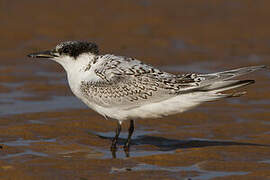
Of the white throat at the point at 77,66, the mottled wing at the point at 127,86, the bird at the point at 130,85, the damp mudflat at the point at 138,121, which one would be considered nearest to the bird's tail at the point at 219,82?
the bird at the point at 130,85

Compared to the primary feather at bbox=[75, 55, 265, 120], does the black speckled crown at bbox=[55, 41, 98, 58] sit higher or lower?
higher

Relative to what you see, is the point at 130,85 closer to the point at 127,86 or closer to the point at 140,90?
the point at 127,86

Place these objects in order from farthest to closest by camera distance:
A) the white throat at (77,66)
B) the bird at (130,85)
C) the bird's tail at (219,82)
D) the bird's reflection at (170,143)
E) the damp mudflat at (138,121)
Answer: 1. the bird's reflection at (170,143)
2. the white throat at (77,66)
3. the bird at (130,85)
4. the bird's tail at (219,82)
5. the damp mudflat at (138,121)

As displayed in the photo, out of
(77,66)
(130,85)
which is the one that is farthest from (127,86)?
(77,66)

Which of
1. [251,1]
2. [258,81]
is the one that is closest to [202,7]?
[251,1]

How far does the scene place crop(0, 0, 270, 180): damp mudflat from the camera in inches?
314

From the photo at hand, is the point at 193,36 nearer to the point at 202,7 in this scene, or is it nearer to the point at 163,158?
the point at 202,7

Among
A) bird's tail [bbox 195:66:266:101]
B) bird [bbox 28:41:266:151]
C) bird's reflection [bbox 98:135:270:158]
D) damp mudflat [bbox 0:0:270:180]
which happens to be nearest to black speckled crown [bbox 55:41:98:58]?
bird [bbox 28:41:266:151]

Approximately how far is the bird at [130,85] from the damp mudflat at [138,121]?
0.62 metres

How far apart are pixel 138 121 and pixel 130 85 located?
200 cm

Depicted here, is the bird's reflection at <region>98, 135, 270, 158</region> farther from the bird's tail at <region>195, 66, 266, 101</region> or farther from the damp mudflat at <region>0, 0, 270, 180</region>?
the bird's tail at <region>195, 66, 266, 101</region>

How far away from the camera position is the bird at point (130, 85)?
825cm

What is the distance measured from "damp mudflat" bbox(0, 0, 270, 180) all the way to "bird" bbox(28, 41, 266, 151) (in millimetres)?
618

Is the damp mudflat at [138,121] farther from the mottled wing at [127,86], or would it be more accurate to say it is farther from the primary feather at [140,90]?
the mottled wing at [127,86]
